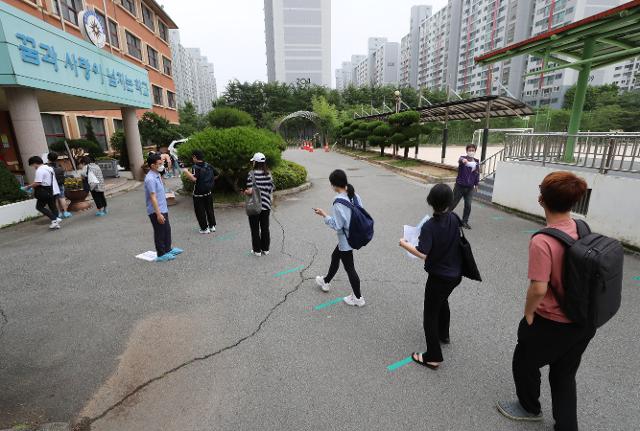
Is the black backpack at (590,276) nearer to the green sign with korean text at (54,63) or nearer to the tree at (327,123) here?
the green sign with korean text at (54,63)

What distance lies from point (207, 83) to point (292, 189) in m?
137

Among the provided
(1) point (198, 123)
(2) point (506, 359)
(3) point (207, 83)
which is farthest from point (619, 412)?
(3) point (207, 83)

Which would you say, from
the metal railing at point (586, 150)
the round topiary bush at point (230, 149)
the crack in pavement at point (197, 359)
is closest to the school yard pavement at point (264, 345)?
the crack in pavement at point (197, 359)

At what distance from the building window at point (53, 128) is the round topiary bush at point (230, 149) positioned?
10.5 metres

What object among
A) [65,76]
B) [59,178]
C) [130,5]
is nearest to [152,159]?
[59,178]

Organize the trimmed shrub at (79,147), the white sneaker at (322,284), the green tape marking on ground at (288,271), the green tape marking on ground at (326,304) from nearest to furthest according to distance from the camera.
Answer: the green tape marking on ground at (326,304)
the white sneaker at (322,284)
the green tape marking on ground at (288,271)
the trimmed shrub at (79,147)

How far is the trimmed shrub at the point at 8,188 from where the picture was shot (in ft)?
25.4

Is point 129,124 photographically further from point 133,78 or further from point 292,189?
point 292,189

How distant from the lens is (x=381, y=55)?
114500 millimetres

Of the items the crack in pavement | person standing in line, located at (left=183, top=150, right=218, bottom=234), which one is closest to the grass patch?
person standing in line, located at (left=183, top=150, right=218, bottom=234)

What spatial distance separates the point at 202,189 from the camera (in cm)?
661

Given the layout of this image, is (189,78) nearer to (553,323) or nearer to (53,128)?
(53,128)

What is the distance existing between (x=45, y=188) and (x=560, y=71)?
222ft

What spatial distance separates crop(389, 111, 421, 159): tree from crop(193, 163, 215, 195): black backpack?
1286 cm
